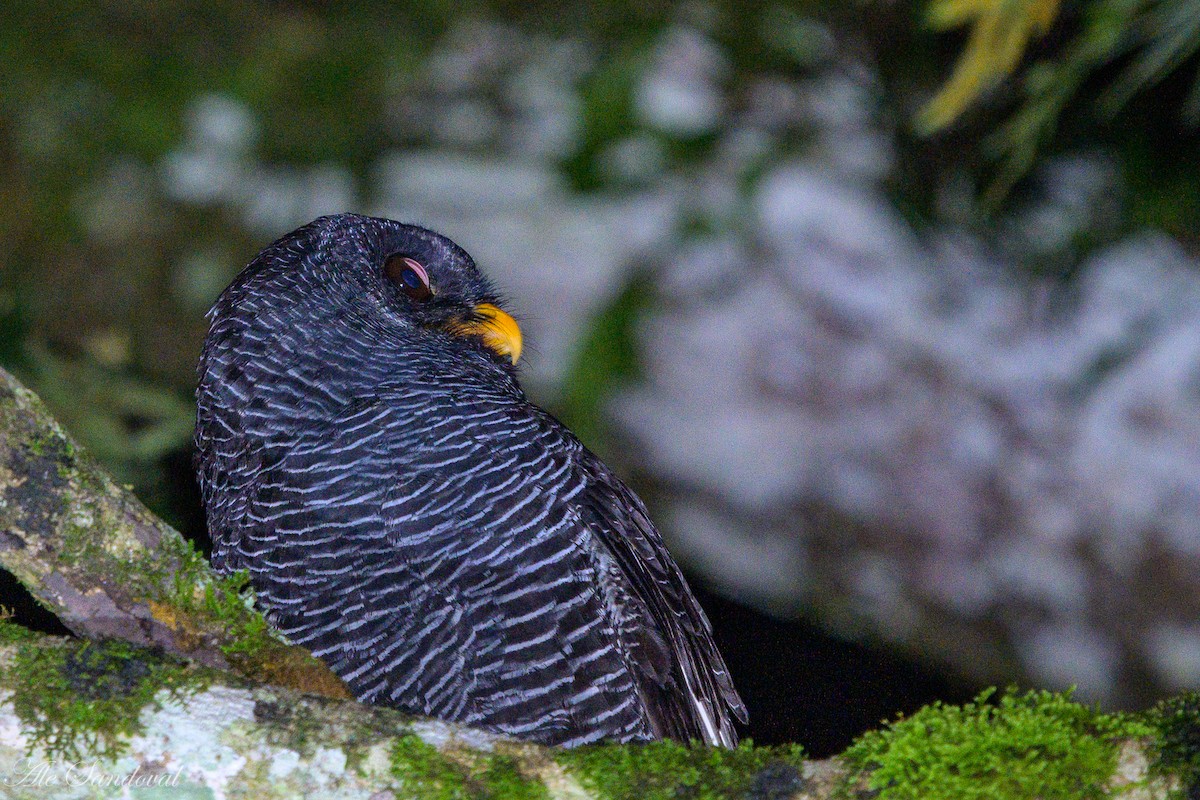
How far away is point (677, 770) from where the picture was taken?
1756mm

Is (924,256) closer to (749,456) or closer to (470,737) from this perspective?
(749,456)

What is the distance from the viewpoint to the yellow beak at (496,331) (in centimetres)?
321

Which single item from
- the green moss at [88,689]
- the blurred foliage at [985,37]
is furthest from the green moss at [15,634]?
the blurred foliage at [985,37]

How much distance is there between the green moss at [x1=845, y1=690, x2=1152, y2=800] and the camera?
1.65 meters

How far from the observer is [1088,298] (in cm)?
448

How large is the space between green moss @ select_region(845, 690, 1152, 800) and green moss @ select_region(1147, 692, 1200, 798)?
0.08 feet

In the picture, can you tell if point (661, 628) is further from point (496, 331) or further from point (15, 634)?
point (15, 634)

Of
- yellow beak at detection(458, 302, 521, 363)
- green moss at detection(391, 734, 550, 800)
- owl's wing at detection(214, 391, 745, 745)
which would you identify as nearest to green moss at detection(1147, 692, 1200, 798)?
green moss at detection(391, 734, 550, 800)

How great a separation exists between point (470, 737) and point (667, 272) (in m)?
3.24

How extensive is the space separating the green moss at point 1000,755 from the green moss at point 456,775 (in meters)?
0.51

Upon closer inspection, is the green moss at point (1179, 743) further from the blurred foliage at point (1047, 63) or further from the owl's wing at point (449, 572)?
the blurred foliage at point (1047, 63)

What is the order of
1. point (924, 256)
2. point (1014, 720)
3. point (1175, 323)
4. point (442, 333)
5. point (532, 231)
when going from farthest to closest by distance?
point (532, 231) → point (924, 256) → point (1175, 323) → point (442, 333) → point (1014, 720)

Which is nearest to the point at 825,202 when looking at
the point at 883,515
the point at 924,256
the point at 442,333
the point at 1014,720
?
the point at 924,256

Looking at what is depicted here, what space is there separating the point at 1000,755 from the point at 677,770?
490 mm
